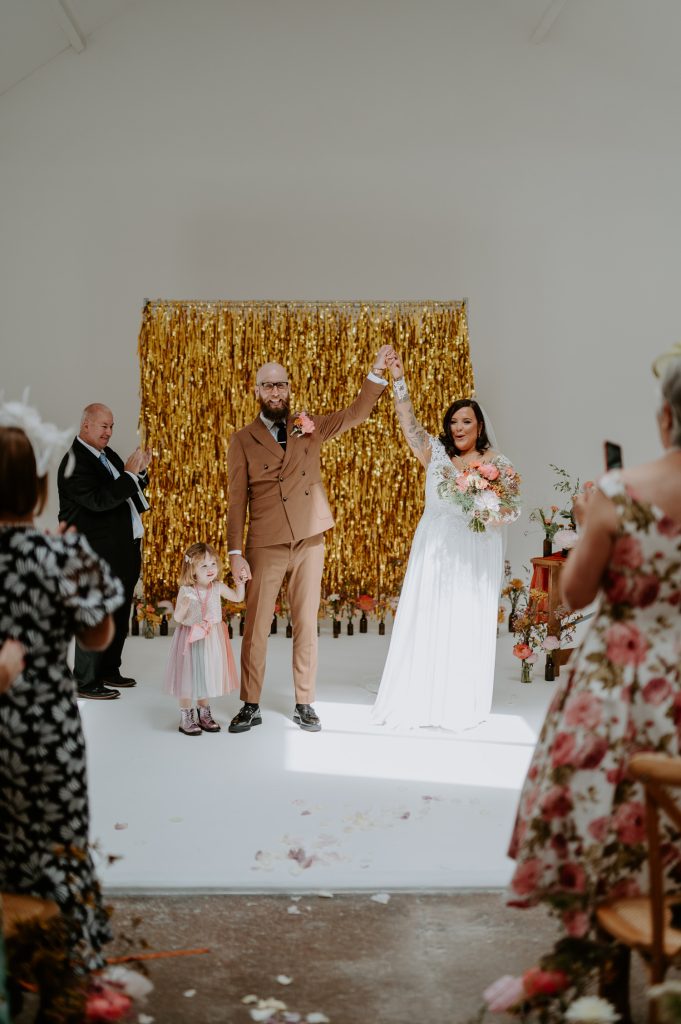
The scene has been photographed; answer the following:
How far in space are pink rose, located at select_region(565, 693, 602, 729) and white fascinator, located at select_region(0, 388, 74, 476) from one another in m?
1.42

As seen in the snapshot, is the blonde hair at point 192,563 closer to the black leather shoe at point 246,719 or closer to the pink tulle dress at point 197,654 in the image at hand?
the pink tulle dress at point 197,654

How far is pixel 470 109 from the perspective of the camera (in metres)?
8.31

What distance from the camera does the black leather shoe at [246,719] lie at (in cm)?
509

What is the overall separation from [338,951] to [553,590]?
417 centimetres

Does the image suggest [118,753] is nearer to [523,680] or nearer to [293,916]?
[293,916]

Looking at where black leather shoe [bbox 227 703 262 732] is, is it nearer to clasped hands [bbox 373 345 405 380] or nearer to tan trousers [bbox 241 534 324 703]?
tan trousers [bbox 241 534 324 703]

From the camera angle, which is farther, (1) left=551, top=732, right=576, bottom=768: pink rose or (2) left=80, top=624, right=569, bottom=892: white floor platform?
(2) left=80, top=624, right=569, bottom=892: white floor platform

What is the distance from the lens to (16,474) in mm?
2324

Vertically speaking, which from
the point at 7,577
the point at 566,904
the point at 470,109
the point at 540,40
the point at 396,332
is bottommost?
the point at 566,904

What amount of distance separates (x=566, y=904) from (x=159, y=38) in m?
8.08

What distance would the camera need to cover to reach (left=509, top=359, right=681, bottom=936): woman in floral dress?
2266mm

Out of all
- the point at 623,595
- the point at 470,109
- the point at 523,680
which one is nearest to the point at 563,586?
the point at 623,595

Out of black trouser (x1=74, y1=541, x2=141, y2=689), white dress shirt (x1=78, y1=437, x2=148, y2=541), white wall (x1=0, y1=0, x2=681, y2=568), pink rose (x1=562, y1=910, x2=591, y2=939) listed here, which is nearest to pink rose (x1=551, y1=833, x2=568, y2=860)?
pink rose (x1=562, y1=910, x2=591, y2=939)

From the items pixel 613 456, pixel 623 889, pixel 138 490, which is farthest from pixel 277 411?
pixel 623 889
